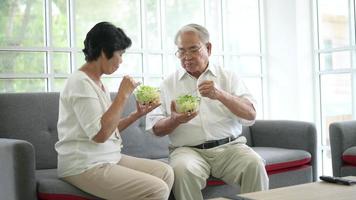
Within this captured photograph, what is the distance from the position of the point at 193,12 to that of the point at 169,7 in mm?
289

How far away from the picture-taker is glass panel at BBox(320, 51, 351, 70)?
4.34 meters

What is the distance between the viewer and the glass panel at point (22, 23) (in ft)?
10.8

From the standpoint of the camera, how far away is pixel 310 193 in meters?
1.88

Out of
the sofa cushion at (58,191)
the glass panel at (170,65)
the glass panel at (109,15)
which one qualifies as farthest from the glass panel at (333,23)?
the sofa cushion at (58,191)

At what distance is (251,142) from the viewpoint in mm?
3691

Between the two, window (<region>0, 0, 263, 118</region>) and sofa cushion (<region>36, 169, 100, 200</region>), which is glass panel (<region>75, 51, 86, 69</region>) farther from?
sofa cushion (<region>36, 169, 100, 200</region>)

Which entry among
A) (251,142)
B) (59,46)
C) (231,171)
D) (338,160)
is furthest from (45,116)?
(338,160)

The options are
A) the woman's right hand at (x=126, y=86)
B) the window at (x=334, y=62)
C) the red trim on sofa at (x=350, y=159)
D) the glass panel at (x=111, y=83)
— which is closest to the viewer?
the woman's right hand at (x=126, y=86)

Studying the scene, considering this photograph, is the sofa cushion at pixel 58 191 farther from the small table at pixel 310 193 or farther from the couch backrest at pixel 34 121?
the small table at pixel 310 193

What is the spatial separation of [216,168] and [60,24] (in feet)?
5.41

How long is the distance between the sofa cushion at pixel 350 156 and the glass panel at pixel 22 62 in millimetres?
2160

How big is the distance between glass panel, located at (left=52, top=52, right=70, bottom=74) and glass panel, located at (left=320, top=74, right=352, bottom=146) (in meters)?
2.38

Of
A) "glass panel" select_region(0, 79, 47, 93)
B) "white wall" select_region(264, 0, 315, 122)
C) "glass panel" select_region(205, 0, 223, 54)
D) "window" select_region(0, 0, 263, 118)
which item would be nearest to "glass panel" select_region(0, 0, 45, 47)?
"window" select_region(0, 0, 263, 118)

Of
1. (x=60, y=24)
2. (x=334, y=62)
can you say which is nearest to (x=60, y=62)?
(x=60, y=24)
